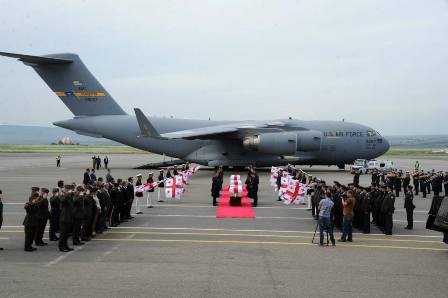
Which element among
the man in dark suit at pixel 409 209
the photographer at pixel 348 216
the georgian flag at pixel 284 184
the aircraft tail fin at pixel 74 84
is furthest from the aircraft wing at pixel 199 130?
the photographer at pixel 348 216

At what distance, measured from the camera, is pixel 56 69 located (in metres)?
40.6

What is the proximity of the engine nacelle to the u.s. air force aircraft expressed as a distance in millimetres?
220

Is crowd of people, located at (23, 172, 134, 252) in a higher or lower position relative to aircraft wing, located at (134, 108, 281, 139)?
lower

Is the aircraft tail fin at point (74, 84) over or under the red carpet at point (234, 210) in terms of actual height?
over

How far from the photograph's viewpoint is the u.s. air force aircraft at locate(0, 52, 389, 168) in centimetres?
3934

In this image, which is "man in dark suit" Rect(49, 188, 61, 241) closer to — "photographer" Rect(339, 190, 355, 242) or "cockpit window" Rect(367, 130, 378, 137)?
"photographer" Rect(339, 190, 355, 242)

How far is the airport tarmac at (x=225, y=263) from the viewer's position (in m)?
9.09

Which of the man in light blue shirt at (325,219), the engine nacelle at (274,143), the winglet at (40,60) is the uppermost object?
the winglet at (40,60)

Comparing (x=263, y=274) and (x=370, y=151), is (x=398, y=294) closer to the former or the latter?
(x=263, y=274)

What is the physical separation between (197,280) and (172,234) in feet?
17.2

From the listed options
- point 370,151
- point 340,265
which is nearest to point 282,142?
point 370,151

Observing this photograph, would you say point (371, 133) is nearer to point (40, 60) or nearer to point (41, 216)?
point (40, 60)

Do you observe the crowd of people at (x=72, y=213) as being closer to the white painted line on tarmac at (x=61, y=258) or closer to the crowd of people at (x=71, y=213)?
the crowd of people at (x=71, y=213)

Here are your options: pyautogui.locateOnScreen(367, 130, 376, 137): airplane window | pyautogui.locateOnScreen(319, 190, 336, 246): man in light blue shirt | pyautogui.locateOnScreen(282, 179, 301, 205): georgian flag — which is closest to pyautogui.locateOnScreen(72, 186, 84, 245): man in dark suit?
pyautogui.locateOnScreen(319, 190, 336, 246): man in light blue shirt
